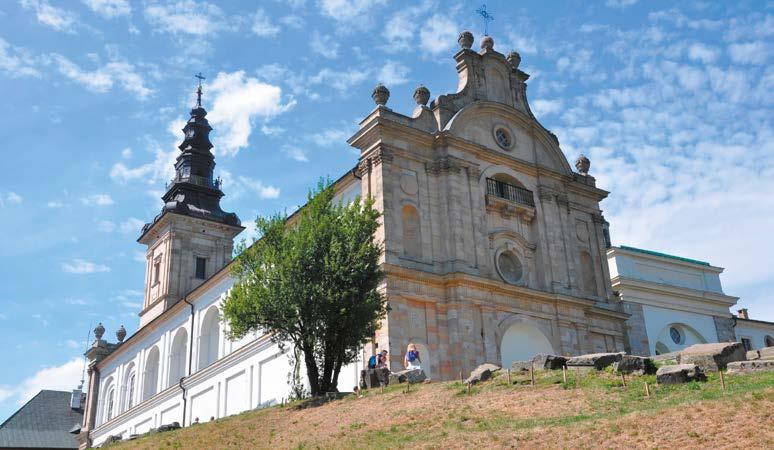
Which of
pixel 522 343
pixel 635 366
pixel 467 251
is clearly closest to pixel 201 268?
pixel 467 251

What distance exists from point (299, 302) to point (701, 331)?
2876cm

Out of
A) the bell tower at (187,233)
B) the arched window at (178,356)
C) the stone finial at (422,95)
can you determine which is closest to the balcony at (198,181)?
the bell tower at (187,233)

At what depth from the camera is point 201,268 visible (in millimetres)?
56562

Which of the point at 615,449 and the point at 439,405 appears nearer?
the point at 615,449

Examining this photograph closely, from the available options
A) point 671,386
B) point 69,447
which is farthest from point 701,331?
point 69,447

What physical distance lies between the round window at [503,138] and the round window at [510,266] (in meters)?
4.86

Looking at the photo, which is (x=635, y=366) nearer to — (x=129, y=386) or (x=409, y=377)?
(x=409, y=377)

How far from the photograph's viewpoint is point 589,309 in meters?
35.2

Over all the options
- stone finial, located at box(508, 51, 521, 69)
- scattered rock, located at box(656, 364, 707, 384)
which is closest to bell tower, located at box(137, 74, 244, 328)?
stone finial, located at box(508, 51, 521, 69)

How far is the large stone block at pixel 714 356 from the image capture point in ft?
62.6

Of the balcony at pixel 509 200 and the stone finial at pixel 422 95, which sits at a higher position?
the stone finial at pixel 422 95

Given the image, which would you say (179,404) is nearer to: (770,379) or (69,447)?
(69,447)

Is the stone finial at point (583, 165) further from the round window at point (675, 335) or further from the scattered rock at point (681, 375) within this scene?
the scattered rock at point (681, 375)

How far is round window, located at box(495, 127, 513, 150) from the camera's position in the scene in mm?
35781
